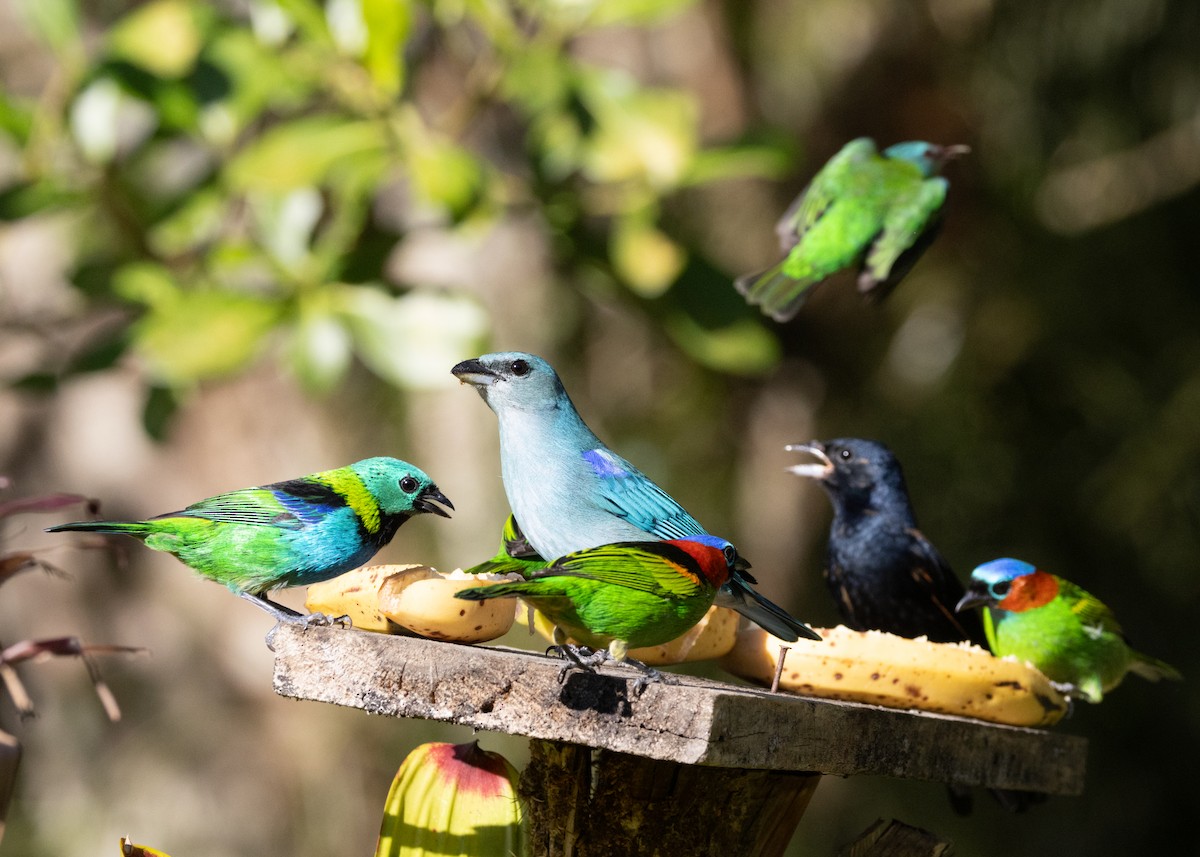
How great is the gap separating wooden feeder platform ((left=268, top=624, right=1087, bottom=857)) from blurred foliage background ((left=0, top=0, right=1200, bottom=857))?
61.9 inches

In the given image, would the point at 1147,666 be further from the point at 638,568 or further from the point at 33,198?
the point at 33,198

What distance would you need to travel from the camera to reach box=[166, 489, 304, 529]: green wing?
258cm

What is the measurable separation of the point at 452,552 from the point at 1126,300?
3701mm

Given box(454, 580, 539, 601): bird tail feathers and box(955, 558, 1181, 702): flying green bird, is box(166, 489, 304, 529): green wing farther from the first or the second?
box(955, 558, 1181, 702): flying green bird

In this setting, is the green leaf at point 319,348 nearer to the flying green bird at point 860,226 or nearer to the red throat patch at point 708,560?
the flying green bird at point 860,226

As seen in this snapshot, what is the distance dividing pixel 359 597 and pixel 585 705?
628 mm

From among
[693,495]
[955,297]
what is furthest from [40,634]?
[955,297]

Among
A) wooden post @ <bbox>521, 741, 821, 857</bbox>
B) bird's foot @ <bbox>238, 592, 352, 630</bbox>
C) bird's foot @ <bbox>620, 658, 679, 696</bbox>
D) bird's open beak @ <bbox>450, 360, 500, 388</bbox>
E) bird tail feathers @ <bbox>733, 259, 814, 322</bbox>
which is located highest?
bird tail feathers @ <bbox>733, 259, 814, 322</bbox>

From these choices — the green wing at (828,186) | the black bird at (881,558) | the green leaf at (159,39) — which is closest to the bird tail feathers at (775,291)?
the green wing at (828,186)

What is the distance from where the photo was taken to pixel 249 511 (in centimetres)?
261

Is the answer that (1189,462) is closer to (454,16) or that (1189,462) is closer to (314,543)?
(454,16)

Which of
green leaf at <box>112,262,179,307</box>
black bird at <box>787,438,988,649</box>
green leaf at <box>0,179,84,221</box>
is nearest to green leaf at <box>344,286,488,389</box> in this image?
green leaf at <box>112,262,179,307</box>

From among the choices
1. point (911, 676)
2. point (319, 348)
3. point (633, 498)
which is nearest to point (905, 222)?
point (633, 498)

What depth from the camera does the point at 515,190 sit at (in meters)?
4.29
